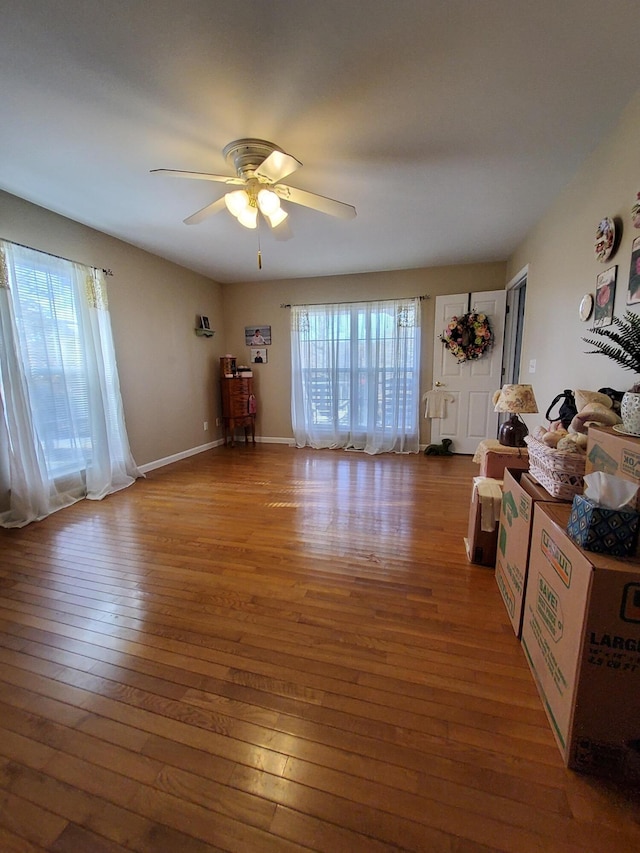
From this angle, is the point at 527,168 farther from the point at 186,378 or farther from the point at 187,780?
the point at 186,378

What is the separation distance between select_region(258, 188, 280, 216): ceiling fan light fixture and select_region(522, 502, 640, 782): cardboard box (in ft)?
7.19

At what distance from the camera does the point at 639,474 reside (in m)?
1.01

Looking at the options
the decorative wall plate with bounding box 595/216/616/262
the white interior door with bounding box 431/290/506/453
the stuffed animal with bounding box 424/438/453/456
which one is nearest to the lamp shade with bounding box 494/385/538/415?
the decorative wall plate with bounding box 595/216/616/262

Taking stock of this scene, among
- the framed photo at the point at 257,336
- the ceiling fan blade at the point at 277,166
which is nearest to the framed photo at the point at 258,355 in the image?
the framed photo at the point at 257,336

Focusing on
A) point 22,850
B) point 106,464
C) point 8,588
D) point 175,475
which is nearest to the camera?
point 22,850

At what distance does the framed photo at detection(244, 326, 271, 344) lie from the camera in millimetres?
5156

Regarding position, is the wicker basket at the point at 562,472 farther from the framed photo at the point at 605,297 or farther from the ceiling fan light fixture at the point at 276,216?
the ceiling fan light fixture at the point at 276,216

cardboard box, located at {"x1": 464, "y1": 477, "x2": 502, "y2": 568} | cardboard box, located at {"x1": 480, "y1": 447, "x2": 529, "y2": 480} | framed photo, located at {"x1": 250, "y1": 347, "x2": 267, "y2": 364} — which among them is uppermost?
framed photo, located at {"x1": 250, "y1": 347, "x2": 267, "y2": 364}

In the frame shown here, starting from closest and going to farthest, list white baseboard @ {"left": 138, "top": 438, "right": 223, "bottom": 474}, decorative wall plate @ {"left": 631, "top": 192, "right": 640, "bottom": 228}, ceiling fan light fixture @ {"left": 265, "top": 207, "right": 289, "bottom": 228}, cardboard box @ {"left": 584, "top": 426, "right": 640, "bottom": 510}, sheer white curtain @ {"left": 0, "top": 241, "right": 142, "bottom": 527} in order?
1. cardboard box @ {"left": 584, "top": 426, "right": 640, "bottom": 510}
2. decorative wall plate @ {"left": 631, "top": 192, "right": 640, "bottom": 228}
3. ceiling fan light fixture @ {"left": 265, "top": 207, "right": 289, "bottom": 228}
4. sheer white curtain @ {"left": 0, "top": 241, "right": 142, "bottom": 527}
5. white baseboard @ {"left": 138, "top": 438, "right": 223, "bottom": 474}

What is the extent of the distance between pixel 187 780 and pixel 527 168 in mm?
3445

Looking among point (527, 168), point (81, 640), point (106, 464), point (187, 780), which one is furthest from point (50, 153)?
point (187, 780)

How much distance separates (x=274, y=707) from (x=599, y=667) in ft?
3.38

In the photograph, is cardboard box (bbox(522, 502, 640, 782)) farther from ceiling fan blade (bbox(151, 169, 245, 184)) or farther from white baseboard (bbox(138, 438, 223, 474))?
white baseboard (bbox(138, 438, 223, 474))

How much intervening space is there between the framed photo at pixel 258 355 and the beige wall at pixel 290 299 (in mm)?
69
